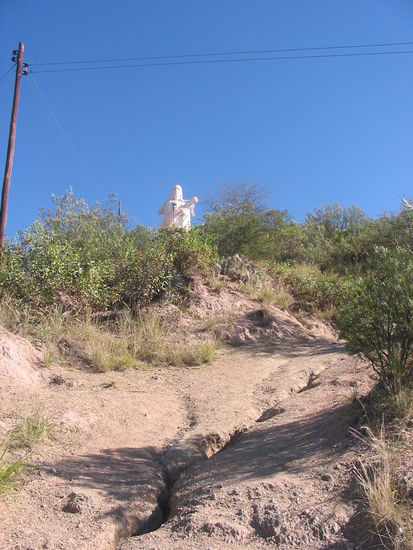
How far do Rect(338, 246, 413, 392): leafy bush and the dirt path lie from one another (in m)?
0.51

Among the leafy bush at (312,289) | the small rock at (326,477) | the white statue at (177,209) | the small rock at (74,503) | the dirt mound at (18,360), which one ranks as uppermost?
the white statue at (177,209)

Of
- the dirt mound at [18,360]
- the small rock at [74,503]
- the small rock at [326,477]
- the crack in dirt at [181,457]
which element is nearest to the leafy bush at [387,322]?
the small rock at [326,477]

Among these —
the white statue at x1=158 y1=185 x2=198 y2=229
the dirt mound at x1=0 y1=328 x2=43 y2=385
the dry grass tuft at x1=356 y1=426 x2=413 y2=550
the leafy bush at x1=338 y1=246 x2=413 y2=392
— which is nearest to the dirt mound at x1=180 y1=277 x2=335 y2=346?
the dirt mound at x1=0 y1=328 x2=43 y2=385

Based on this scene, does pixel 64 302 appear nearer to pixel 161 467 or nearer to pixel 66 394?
pixel 66 394

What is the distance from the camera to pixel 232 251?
46.3 feet

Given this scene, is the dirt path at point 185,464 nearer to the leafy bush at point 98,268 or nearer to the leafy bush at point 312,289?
the leafy bush at point 98,268

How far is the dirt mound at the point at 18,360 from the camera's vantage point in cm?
591

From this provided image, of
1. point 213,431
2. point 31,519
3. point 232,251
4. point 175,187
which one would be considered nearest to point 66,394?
point 213,431

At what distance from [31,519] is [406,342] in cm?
337

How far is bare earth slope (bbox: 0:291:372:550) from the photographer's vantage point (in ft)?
10.0

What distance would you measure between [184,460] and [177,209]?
12.3 meters

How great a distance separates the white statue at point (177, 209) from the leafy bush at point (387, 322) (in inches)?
449

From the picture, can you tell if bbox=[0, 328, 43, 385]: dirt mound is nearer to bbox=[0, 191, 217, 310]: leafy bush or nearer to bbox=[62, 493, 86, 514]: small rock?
bbox=[0, 191, 217, 310]: leafy bush

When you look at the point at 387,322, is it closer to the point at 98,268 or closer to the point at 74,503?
the point at 74,503
